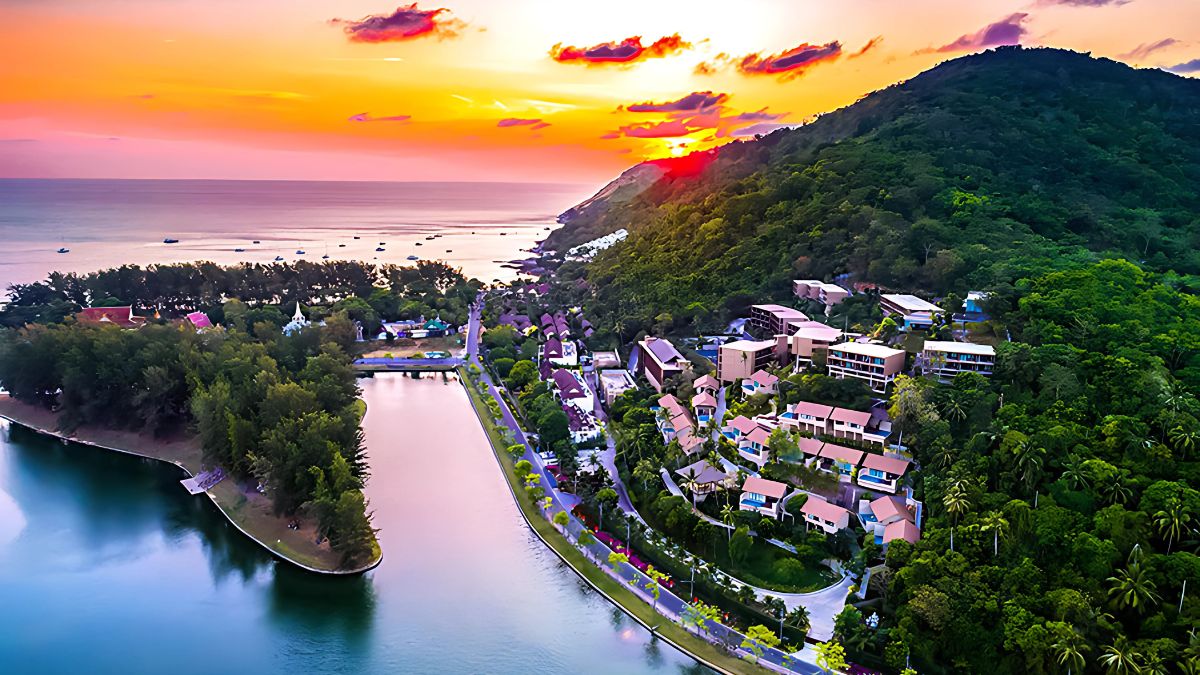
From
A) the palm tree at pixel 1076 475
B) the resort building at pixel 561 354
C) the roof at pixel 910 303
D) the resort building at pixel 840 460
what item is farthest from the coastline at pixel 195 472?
the roof at pixel 910 303

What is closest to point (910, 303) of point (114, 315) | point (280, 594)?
point (280, 594)

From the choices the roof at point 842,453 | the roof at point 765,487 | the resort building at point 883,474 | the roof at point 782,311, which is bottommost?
the roof at point 765,487

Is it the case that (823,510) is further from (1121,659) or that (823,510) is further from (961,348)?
(961,348)

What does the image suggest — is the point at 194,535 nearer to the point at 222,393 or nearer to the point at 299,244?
the point at 222,393

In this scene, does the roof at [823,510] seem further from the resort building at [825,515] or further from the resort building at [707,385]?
the resort building at [707,385]

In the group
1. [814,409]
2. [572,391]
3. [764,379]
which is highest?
[764,379]
